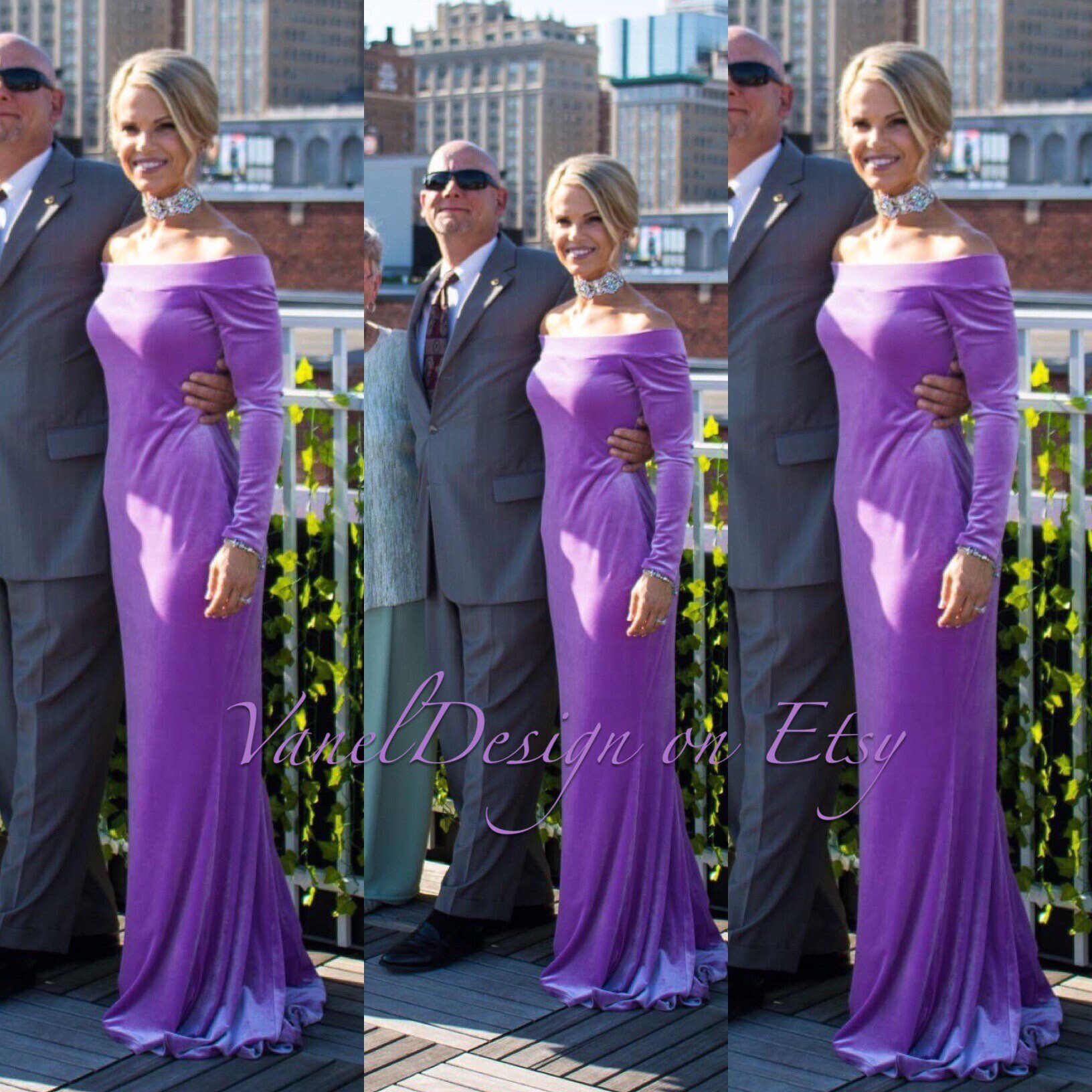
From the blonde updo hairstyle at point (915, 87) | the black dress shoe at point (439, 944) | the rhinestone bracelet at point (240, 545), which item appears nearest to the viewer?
the blonde updo hairstyle at point (915, 87)

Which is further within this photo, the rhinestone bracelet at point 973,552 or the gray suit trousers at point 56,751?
the gray suit trousers at point 56,751

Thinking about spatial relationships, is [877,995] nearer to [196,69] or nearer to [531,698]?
[531,698]

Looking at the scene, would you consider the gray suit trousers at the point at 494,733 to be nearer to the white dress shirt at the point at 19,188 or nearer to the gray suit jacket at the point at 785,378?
the gray suit jacket at the point at 785,378

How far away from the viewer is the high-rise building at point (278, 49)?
3598mm

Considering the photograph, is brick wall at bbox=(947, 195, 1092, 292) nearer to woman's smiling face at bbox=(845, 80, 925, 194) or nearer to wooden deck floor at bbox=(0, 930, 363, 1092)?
woman's smiling face at bbox=(845, 80, 925, 194)

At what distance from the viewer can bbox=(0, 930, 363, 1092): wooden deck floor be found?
3.65 m

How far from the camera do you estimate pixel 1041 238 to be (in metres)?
3.35

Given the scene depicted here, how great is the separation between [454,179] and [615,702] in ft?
3.59

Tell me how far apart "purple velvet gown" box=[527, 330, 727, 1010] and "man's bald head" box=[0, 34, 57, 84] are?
114 centimetres

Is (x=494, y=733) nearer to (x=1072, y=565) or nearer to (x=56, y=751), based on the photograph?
(x=56, y=751)

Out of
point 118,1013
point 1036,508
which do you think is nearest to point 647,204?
point 1036,508

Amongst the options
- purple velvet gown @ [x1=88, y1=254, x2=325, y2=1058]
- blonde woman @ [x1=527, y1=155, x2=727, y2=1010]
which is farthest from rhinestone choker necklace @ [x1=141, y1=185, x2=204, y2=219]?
blonde woman @ [x1=527, y1=155, x2=727, y2=1010]

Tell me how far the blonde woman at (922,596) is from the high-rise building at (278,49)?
1.02 m

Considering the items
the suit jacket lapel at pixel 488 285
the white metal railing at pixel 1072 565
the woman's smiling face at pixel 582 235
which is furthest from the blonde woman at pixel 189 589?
the white metal railing at pixel 1072 565
